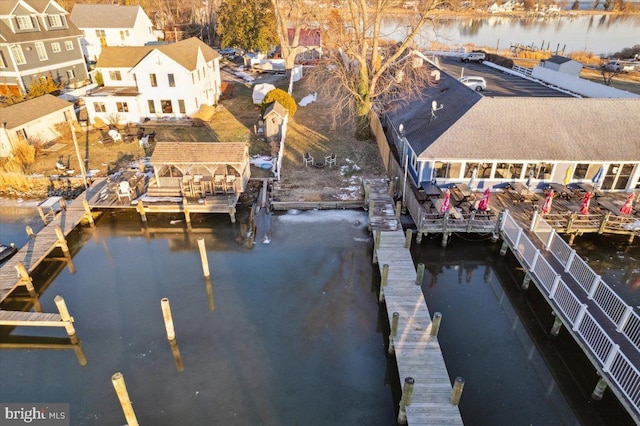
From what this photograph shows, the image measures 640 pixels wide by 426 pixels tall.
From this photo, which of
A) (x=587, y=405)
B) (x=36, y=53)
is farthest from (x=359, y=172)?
(x=36, y=53)

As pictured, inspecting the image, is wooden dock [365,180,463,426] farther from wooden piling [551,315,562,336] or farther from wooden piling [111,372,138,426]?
wooden piling [111,372,138,426]

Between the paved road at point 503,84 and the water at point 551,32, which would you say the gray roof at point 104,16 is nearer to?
the water at point 551,32

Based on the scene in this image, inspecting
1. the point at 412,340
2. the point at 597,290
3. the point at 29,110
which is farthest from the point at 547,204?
the point at 29,110

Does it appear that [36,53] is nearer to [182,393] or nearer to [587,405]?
[182,393]

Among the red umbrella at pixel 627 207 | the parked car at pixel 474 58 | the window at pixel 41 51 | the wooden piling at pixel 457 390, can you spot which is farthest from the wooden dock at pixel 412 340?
the window at pixel 41 51

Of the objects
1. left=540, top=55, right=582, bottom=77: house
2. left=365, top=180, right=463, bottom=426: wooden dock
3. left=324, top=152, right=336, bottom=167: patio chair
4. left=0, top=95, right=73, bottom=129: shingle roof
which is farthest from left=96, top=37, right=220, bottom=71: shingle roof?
left=540, top=55, right=582, bottom=77: house

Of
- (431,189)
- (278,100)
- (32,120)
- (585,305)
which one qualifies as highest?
(278,100)

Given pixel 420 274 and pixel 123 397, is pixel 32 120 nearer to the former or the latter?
pixel 123 397
